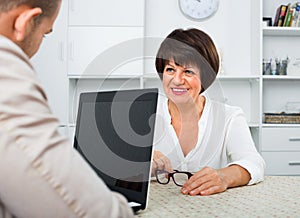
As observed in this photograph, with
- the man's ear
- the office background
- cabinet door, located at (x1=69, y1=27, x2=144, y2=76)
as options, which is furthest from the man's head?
cabinet door, located at (x1=69, y1=27, x2=144, y2=76)

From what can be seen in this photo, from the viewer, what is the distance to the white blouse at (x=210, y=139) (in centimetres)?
179

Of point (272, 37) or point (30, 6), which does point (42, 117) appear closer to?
point (30, 6)

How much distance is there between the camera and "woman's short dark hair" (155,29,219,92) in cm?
183

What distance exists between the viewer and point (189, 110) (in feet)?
6.57

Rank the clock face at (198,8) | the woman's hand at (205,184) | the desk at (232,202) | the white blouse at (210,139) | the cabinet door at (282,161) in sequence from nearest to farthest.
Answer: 1. the desk at (232,202)
2. the woman's hand at (205,184)
3. the white blouse at (210,139)
4. the cabinet door at (282,161)
5. the clock face at (198,8)

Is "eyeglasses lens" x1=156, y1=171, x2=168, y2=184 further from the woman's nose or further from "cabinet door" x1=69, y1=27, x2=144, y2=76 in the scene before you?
"cabinet door" x1=69, y1=27, x2=144, y2=76

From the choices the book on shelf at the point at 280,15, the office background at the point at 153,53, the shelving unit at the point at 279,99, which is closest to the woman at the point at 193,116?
the office background at the point at 153,53

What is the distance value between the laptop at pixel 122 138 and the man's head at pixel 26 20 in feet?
1.68

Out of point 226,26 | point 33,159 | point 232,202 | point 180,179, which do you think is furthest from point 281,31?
point 33,159

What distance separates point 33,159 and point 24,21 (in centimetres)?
18

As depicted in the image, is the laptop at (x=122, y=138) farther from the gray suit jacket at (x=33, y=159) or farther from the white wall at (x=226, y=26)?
the white wall at (x=226, y=26)

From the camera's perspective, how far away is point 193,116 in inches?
78.1

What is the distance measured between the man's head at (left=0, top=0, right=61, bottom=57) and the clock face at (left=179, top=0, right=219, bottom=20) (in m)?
3.41

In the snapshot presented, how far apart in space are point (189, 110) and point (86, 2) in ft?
6.50
